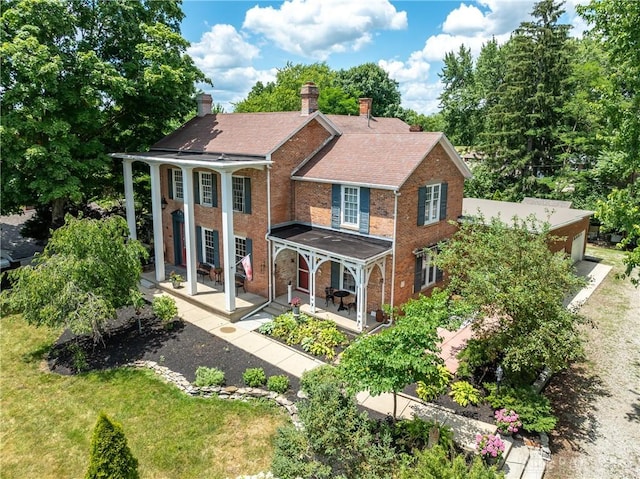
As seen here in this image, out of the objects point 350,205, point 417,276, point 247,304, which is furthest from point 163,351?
point 417,276

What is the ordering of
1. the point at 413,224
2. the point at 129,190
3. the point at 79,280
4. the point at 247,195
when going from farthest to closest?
the point at 129,190, the point at 247,195, the point at 413,224, the point at 79,280

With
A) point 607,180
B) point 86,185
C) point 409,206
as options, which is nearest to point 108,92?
point 86,185

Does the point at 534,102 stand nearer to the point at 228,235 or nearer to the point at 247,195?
the point at 247,195

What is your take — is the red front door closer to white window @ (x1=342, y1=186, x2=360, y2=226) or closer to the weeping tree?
white window @ (x1=342, y1=186, x2=360, y2=226)

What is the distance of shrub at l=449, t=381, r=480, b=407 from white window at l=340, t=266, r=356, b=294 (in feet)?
20.5

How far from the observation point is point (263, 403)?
12211mm

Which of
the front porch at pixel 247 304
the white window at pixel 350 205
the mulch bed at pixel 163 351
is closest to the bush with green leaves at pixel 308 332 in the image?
the front porch at pixel 247 304

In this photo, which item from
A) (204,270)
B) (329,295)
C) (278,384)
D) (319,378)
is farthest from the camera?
(204,270)

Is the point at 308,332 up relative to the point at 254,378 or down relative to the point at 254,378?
up

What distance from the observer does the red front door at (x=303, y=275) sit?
19547 mm

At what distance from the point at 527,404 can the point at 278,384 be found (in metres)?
6.65

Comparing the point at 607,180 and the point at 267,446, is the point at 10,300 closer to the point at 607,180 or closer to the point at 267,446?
the point at 267,446

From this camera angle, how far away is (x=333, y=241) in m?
17.1

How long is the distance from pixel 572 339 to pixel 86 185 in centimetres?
2262
